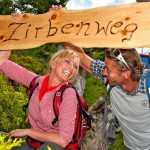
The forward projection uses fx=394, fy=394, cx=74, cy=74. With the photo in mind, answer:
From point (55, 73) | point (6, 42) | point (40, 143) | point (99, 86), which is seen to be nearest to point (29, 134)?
point (40, 143)

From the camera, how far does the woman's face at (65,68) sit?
11.3 ft

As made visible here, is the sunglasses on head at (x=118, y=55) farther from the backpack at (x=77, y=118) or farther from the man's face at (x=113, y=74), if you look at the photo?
the backpack at (x=77, y=118)

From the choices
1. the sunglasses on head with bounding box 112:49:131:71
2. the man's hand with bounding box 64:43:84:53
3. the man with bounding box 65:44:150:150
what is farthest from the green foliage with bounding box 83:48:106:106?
the sunglasses on head with bounding box 112:49:131:71

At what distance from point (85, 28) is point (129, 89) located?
771 mm

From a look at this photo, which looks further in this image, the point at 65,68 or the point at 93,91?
the point at 93,91

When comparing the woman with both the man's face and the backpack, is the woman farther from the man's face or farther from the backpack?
the man's face

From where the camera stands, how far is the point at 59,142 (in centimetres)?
314

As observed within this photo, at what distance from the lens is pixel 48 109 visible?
10.7 feet

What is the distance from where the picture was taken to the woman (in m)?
3.16

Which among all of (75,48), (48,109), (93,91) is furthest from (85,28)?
(93,91)

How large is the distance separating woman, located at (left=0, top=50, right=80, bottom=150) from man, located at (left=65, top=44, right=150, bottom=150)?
34cm

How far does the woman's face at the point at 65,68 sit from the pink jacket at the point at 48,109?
0.15m

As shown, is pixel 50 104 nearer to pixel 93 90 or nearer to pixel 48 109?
pixel 48 109

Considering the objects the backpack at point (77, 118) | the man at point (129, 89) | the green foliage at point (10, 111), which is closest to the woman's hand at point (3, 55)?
the backpack at point (77, 118)
